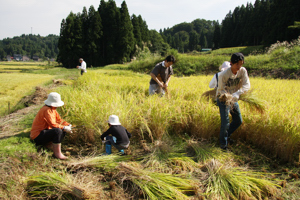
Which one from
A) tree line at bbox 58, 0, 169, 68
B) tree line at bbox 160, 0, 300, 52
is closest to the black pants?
tree line at bbox 160, 0, 300, 52

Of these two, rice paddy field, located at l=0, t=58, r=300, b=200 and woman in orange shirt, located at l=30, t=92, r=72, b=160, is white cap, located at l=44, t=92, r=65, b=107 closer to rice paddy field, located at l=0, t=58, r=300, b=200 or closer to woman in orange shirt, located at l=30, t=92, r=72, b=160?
woman in orange shirt, located at l=30, t=92, r=72, b=160

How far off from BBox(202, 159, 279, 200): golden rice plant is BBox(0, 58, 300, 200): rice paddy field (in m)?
0.01

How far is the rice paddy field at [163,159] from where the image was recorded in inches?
80.0

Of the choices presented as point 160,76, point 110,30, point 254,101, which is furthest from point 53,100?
point 110,30

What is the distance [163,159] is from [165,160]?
A: 0.03 metres

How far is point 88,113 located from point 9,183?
1419 millimetres

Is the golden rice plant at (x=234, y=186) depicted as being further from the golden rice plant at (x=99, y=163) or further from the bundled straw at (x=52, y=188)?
the bundled straw at (x=52, y=188)

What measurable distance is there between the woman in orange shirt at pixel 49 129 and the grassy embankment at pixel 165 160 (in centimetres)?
13

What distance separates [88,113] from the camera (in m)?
3.17

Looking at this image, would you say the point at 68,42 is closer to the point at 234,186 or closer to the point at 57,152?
the point at 57,152

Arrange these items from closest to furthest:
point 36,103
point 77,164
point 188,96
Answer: point 77,164, point 188,96, point 36,103

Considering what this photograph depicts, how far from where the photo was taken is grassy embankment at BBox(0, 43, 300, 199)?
6.68 feet

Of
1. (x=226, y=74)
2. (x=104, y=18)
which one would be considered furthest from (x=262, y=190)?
(x=104, y=18)

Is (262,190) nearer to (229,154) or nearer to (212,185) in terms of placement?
(212,185)
